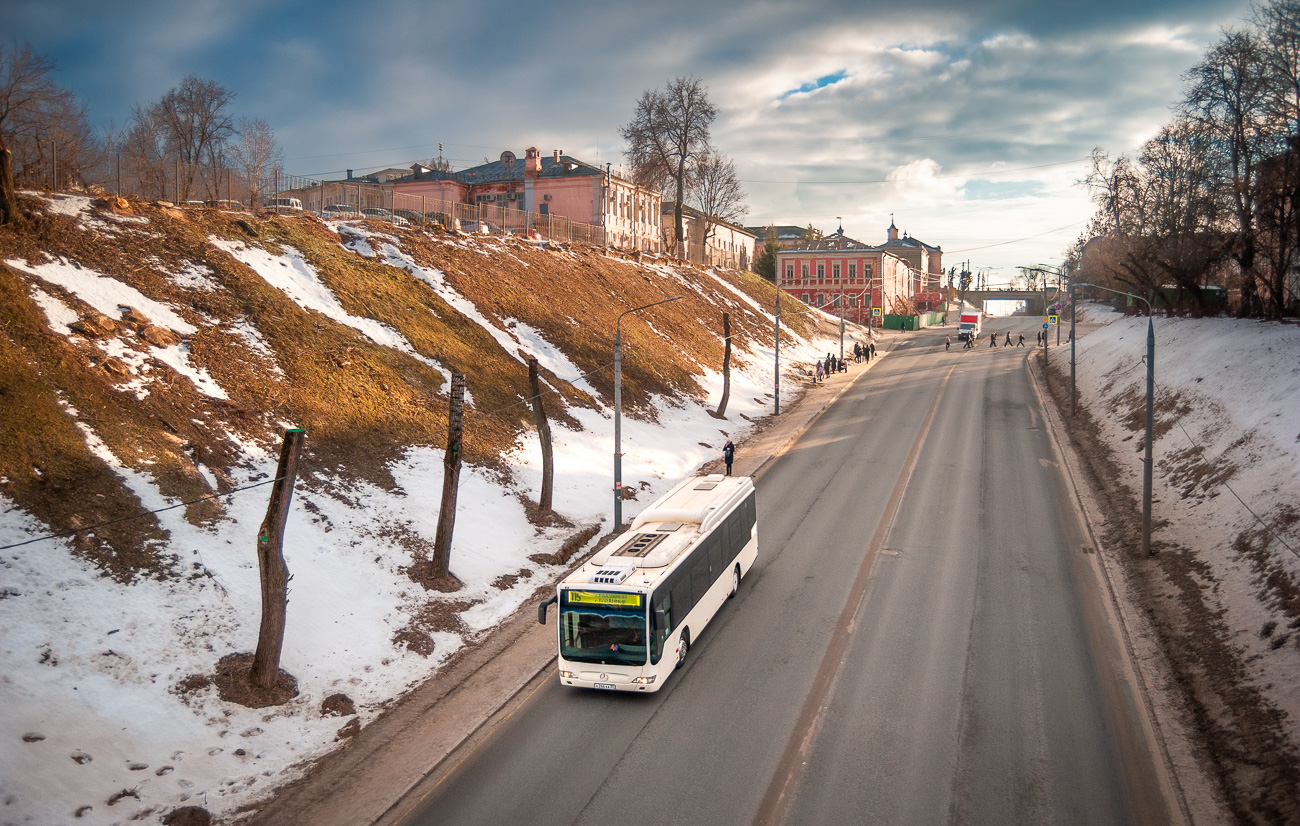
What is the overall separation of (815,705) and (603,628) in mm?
4151

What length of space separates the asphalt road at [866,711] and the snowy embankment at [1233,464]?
2498 mm

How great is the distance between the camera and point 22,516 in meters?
14.9

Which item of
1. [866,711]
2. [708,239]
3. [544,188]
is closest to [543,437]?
[866,711]

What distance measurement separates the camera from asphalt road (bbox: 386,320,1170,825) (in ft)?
37.6

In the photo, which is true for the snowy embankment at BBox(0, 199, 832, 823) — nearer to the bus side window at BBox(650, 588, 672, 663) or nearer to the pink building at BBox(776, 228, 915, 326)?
the bus side window at BBox(650, 588, 672, 663)

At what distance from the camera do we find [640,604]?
46.2 feet

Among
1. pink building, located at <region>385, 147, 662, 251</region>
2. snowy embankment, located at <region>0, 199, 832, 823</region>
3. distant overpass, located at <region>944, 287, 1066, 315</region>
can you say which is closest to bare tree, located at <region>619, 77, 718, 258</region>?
pink building, located at <region>385, 147, 662, 251</region>

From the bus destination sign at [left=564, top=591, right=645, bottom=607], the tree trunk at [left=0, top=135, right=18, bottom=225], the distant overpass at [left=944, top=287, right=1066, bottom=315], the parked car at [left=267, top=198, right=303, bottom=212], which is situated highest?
the distant overpass at [left=944, top=287, right=1066, bottom=315]

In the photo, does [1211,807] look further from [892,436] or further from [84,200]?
[84,200]

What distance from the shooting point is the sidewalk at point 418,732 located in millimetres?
11766

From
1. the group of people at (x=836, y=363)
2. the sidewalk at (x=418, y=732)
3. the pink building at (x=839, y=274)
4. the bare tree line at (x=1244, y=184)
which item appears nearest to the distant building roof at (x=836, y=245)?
the pink building at (x=839, y=274)

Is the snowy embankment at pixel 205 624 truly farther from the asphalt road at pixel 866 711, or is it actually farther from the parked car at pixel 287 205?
the parked car at pixel 287 205

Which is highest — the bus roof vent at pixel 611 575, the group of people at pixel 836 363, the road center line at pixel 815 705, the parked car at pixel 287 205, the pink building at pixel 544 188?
the pink building at pixel 544 188

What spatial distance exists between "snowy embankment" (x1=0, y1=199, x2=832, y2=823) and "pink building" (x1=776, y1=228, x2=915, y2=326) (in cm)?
8113
